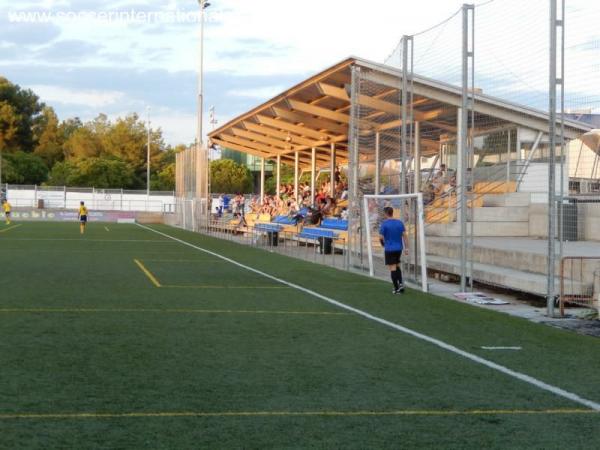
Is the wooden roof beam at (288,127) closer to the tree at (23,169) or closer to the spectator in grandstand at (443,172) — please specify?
the spectator in grandstand at (443,172)

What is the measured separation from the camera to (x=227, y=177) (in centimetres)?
9125

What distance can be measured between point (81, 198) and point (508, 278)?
55.9 metres

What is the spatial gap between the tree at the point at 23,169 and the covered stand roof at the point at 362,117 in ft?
157

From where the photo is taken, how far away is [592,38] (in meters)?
11.6

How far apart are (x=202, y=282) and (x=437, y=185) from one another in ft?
24.3

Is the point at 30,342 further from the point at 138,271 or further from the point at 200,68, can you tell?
the point at 200,68

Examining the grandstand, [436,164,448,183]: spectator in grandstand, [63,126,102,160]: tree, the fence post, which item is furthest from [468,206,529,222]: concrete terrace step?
[63,126,102,160]: tree

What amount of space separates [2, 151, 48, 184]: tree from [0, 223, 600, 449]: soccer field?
71.2 m

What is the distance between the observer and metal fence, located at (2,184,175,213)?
64.1 m

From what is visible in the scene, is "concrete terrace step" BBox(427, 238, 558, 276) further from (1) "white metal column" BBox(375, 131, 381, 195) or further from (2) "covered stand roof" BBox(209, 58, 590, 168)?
(2) "covered stand roof" BBox(209, 58, 590, 168)

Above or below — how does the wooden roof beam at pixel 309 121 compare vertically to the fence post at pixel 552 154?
above

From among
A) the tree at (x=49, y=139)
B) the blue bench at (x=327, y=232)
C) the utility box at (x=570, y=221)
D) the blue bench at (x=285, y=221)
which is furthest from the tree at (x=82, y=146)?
the utility box at (x=570, y=221)

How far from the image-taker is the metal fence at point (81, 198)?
64.1 m

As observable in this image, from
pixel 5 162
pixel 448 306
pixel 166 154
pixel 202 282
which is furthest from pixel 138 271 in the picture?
pixel 166 154
